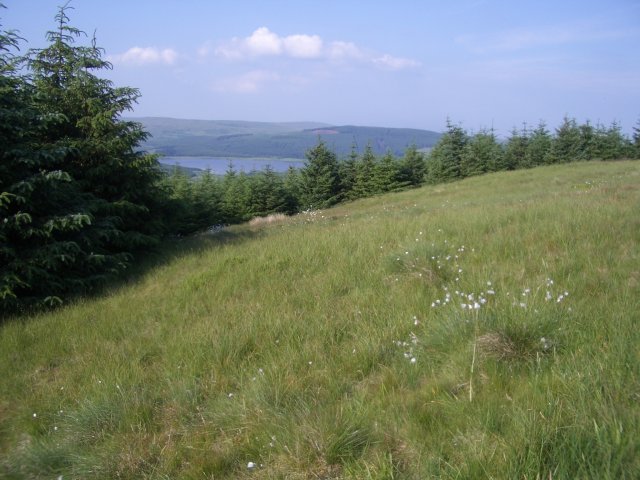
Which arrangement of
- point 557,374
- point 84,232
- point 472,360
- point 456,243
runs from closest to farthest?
point 557,374 < point 472,360 < point 456,243 < point 84,232

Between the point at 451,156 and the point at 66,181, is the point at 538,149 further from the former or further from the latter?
the point at 66,181

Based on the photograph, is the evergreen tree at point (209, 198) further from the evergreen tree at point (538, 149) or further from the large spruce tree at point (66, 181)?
the evergreen tree at point (538, 149)

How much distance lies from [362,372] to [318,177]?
37605 millimetres

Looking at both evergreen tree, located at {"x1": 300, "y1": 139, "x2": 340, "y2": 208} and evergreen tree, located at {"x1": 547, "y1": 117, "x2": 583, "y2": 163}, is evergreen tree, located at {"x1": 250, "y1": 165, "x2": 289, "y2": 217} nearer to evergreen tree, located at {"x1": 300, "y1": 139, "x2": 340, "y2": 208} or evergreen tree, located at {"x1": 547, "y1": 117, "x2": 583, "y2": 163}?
evergreen tree, located at {"x1": 300, "y1": 139, "x2": 340, "y2": 208}

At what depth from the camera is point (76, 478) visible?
2.47 metres

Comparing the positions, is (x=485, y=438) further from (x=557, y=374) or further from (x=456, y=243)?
(x=456, y=243)

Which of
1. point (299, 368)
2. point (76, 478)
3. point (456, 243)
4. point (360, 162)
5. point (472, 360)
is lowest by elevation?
point (76, 478)

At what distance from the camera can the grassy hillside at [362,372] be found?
6.87 feet

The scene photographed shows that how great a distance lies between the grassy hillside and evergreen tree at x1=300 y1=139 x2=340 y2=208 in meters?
34.5

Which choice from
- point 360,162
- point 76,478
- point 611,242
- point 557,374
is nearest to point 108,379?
point 76,478

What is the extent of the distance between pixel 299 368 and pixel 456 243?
3.30 m

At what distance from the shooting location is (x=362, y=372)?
10.0ft

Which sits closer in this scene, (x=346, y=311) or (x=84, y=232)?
(x=346, y=311)

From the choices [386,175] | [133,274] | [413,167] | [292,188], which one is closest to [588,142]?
[413,167]
